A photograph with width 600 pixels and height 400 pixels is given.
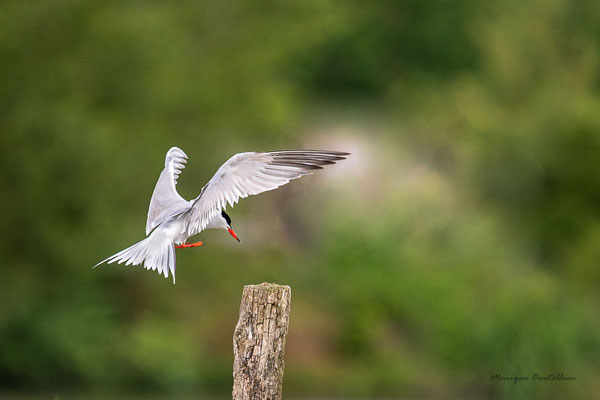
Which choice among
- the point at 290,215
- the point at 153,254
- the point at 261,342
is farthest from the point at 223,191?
the point at 290,215

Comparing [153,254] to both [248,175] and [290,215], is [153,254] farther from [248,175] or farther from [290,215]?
[290,215]

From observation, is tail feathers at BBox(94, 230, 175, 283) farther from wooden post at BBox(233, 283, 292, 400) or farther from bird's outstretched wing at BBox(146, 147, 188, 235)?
wooden post at BBox(233, 283, 292, 400)

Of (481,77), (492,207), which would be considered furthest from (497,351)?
(481,77)

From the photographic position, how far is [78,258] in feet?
45.5

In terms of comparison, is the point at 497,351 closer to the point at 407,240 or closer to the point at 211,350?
the point at 407,240

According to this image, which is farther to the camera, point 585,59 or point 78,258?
point 585,59

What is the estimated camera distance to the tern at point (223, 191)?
19.6 ft

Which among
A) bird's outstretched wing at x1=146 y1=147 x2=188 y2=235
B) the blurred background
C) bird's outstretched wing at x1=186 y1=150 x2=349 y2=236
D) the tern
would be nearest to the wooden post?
the tern

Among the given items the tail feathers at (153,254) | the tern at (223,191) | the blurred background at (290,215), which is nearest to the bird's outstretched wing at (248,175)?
the tern at (223,191)

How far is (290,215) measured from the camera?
18.8 meters

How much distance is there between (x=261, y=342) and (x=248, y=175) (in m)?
0.93

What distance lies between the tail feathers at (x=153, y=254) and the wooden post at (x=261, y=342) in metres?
0.53

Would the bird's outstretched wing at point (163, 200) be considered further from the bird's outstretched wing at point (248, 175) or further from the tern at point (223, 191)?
the bird's outstretched wing at point (248, 175)

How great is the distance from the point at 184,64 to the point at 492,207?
5.45m
